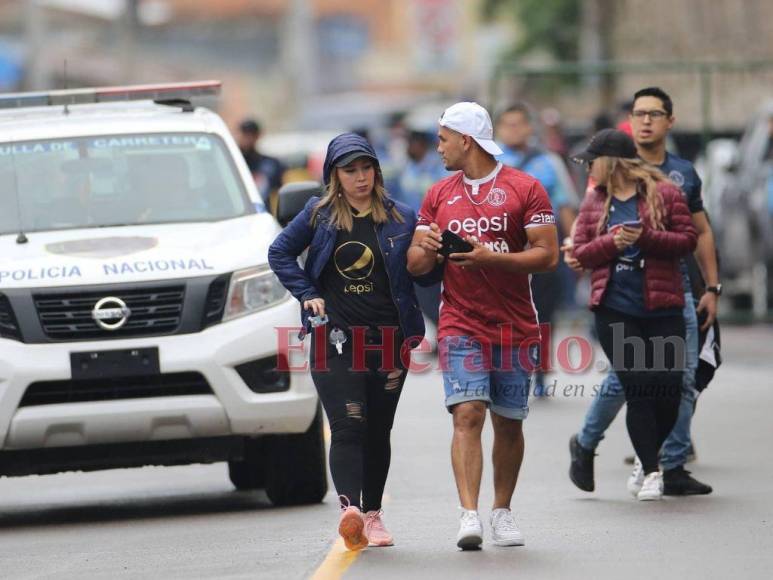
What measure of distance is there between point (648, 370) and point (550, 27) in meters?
31.0

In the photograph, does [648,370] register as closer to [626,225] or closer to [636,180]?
[626,225]

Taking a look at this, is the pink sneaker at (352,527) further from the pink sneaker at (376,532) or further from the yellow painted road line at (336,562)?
the pink sneaker at (376,532)

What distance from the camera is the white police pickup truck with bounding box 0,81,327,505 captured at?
9859 mm

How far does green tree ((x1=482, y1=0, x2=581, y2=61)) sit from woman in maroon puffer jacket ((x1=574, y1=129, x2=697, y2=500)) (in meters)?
30.6

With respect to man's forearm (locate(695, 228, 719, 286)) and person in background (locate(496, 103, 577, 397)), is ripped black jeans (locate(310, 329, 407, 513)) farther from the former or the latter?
person in background (locate(496, 103, 577, 397))

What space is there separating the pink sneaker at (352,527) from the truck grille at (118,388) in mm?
1713

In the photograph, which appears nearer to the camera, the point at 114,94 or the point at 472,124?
the point at 472,124

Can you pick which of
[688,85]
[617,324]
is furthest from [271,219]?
[688,85]

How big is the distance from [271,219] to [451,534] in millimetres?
2416

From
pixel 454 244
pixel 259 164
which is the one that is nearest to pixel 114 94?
pixel 454 244

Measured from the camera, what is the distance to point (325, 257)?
28.8 feet

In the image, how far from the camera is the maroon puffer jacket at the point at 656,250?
989 cm

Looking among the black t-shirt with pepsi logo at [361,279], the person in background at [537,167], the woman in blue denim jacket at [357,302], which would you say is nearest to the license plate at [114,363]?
the woman in blue denim jacket at [357,302]

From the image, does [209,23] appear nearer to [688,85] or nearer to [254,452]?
[688,85]
